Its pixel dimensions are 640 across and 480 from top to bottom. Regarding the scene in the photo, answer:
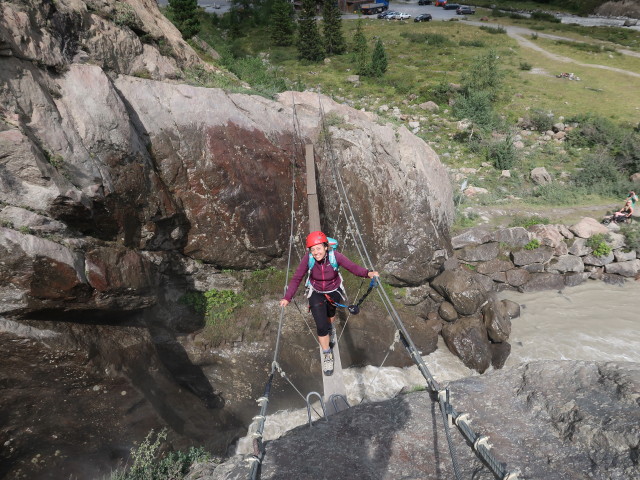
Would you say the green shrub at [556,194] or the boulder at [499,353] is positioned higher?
the green shrub at [556,194]

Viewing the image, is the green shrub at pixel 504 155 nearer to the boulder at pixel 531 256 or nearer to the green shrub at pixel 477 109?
the green shrub at pixel 477 109

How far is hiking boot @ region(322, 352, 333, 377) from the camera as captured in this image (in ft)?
19.8

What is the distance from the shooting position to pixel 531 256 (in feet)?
43.5

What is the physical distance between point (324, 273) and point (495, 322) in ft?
23.9

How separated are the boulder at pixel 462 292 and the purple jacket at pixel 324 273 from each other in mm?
6428

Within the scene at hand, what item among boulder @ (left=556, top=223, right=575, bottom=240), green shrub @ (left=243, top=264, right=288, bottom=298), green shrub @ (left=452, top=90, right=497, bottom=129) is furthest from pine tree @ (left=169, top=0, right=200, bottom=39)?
boulder @ (left=556, top=223, right=575, bottom=240)

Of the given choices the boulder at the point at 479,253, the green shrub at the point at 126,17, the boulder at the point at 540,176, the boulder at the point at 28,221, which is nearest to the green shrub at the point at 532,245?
the boulder at the point at 479,253

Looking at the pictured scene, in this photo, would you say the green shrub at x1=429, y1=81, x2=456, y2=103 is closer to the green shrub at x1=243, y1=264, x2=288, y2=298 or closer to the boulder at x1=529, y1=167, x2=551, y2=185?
the boulder at x1=529, y1=167, x2=551, y2=185

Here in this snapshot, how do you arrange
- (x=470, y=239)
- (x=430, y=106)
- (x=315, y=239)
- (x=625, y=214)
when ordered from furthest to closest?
1. (x=430, y=106)
2. (x=625, y=214)
3. (x=470, y=239)
4. (x=315, y=239)

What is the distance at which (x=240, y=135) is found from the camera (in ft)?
31.8

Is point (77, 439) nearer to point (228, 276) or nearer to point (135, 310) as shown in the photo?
point (135, 310)

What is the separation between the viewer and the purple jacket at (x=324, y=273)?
543 cm

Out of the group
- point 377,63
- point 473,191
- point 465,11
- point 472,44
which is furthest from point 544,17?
point 473,191

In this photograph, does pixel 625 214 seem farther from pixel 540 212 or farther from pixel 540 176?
pixel 540 176
